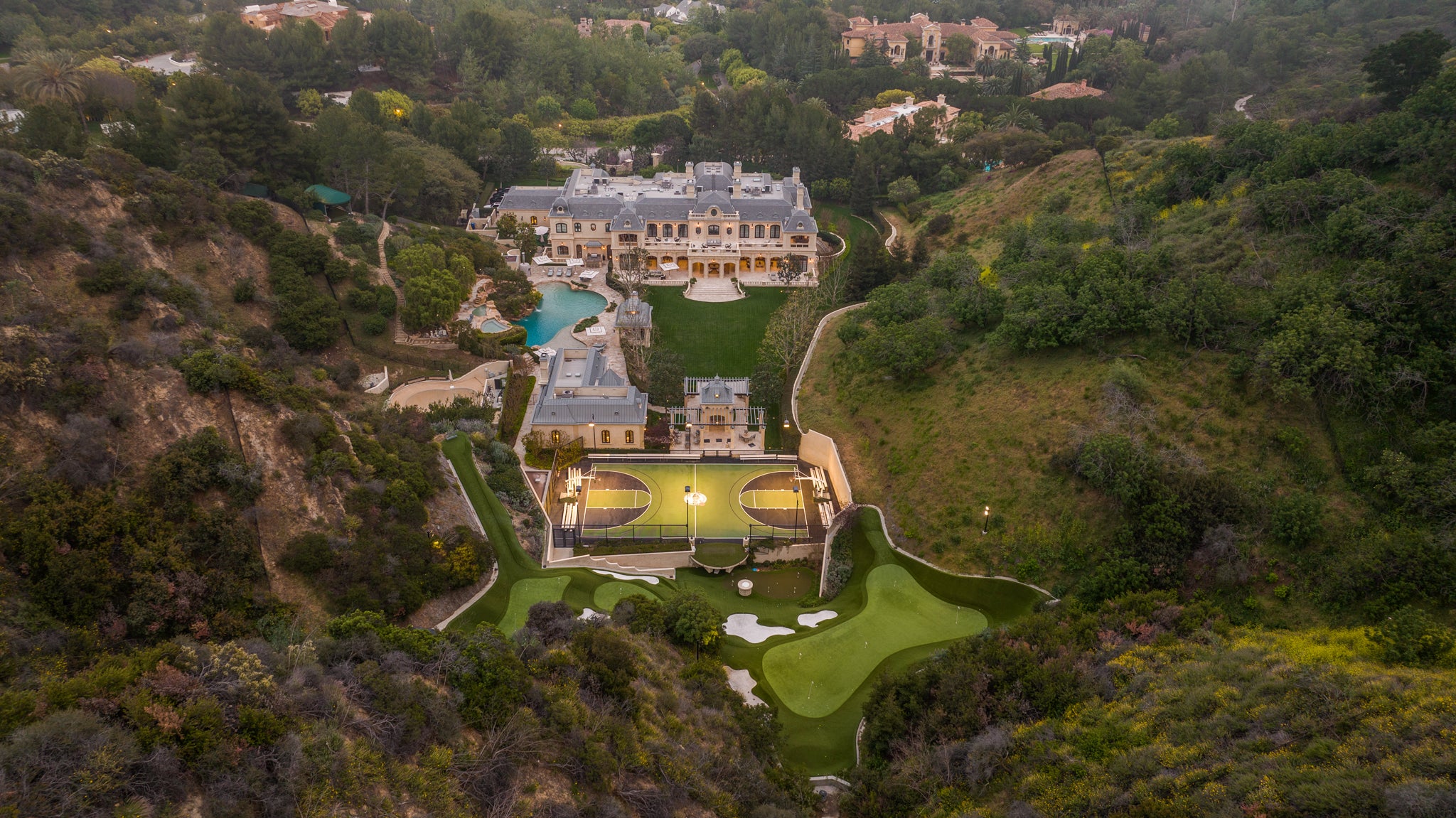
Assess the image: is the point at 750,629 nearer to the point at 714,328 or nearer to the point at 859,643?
the point at 859,643

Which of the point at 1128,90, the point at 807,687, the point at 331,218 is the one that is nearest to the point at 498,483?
the point at 807,687

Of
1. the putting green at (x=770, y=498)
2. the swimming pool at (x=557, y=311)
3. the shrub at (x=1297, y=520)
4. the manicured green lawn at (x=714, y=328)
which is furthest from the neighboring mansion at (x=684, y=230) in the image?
the shrub at (x=1297, y=520)

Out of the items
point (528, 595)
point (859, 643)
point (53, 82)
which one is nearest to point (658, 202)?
point (53, 82)

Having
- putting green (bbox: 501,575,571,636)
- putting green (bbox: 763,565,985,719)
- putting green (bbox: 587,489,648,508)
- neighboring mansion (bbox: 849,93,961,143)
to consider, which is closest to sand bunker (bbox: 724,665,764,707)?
putting green (bbox: 763,565,985,719)

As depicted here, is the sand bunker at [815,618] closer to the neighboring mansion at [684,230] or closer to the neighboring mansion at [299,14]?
the neighboring mansion at [684,230]

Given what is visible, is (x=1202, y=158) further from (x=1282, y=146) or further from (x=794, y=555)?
(x=794, y=555)

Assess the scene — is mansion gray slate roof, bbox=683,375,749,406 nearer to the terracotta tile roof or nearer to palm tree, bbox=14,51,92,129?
palm tree, bbox=14,51,92,129

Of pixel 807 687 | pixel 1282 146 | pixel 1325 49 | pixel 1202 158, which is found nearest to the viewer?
pixel 807 687
